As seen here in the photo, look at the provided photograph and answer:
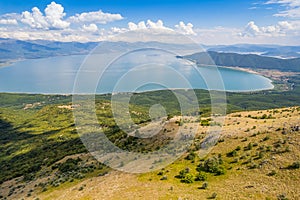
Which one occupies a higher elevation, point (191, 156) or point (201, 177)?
point (191, 156)

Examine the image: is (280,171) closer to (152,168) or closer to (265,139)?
(265,139)

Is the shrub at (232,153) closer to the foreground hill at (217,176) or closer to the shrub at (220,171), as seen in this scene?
the foreground hill at (217,176)

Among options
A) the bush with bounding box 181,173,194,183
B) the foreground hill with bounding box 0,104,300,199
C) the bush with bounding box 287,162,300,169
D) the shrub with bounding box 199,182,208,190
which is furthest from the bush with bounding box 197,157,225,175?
the bush with bounding box 287,162,300,169

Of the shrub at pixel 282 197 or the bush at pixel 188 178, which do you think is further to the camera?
the bush at pixel 188 178

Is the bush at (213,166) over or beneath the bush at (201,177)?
over

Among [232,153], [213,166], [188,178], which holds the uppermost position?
[232,153]

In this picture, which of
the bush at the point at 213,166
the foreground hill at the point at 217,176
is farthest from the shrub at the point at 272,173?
the bush at the point at 213,166

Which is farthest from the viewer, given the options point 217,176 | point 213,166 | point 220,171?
point 213,166

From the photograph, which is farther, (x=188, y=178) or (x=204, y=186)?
(x=188, y=178)

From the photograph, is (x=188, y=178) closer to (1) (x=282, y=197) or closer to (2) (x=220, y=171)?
(2) (x=220, y=171)

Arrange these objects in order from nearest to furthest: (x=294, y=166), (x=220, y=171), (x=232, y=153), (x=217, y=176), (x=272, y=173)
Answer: (x=272, y=173) → (x=294, y=166) → (x=217, y=176) → (x=220, y=171) → (x=232, y=153)

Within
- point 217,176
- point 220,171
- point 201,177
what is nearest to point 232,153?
point 220,171

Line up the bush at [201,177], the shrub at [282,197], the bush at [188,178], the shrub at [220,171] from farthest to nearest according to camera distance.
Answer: the shrub at [220,171]
the bush at [201,177]
the bush at [188,178]
the shrub at [282,197]

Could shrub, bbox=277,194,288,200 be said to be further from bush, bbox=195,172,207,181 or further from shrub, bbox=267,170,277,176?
bush, bbox=195,172,207,181
